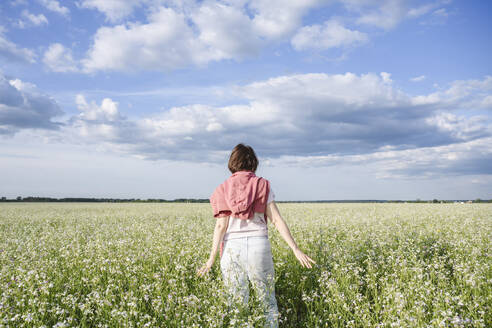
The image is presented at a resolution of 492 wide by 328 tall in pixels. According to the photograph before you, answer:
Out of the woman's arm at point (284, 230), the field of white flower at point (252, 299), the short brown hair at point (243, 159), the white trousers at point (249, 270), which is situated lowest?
the field of white flower at point (252, 299)

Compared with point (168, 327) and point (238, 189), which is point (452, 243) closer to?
point (238, 189)

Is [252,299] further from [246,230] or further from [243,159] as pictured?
[243,159]

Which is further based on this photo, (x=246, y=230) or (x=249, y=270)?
(x=246, y=230)

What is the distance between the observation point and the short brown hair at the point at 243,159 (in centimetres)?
458

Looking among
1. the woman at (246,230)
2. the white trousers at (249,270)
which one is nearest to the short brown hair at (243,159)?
the woman at (246,230)

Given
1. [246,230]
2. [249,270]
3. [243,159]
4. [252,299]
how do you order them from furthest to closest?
[243,159] → [246,230] → [249,270] → [252,299]

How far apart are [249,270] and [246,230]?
0.54m

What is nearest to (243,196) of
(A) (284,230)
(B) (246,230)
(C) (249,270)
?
(B) (246,230)

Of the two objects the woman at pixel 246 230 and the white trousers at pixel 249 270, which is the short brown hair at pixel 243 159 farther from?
the white trousers at pixel 249 270

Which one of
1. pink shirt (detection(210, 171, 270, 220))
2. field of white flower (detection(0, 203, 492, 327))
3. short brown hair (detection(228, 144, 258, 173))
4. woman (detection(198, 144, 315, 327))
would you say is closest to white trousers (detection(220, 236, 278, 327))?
woman (detection(198, 144, 315, 327))

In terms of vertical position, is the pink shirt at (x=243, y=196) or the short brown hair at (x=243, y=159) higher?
the short brown hair at (x=243, y=159)

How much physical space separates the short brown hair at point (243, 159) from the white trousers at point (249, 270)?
3.32 feet

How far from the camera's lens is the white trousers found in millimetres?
4219

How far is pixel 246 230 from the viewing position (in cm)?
442
